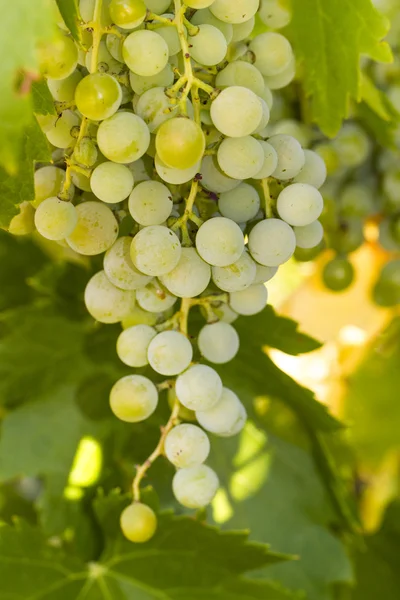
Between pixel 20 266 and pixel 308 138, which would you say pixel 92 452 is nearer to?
pixel 20 266

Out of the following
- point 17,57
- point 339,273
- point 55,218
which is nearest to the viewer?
point 17,57

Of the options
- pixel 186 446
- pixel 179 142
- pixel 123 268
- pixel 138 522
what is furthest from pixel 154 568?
pixel 179 142

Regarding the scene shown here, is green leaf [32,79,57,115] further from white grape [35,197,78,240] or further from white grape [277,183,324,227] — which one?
white grape [277,183,324,227]

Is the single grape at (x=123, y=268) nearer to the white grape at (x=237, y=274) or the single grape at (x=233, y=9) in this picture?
the white grape at (x=237, y=274)

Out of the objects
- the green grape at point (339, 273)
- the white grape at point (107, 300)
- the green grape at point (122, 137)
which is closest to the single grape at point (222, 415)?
the white grape at point (107, 300)

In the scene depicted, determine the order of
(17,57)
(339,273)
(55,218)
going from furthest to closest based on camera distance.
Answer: (339,273)
(55,218)
(17,57)

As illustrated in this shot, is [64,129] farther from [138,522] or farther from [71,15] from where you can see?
[138,522]

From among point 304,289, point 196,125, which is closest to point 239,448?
point 304,289
